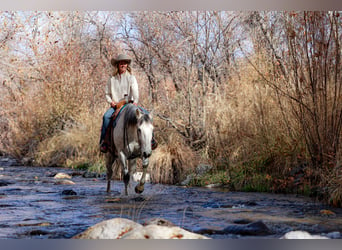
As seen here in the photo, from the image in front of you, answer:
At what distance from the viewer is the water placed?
181 inches

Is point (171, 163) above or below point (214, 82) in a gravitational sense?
below

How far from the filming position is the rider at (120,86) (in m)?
6.86

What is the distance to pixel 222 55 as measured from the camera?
28.1ft

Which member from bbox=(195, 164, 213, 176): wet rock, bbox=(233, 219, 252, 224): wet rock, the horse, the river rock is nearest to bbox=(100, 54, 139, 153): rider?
the horse

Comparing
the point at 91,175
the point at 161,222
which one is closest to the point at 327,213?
the point at 161,222

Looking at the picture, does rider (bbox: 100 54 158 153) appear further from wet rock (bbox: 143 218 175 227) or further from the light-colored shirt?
wet rock (bbox: 143 218 175 227)

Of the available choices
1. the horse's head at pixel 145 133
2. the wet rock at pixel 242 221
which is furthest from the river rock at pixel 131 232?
the horse's head at pixel 145 133

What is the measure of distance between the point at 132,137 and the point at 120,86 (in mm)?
914

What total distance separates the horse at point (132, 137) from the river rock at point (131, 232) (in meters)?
1.66

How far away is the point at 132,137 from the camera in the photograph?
633cm

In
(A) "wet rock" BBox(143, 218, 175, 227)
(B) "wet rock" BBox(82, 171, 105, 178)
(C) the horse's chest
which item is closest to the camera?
(A) "wet rock" BBox(143, 218, 175, 227)

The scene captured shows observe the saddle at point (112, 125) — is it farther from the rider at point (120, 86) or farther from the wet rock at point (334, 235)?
the wet rock at point (334, 235)

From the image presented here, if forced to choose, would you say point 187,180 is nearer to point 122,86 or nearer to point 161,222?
point 122,86

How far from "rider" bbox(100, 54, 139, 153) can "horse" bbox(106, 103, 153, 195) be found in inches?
10.7
